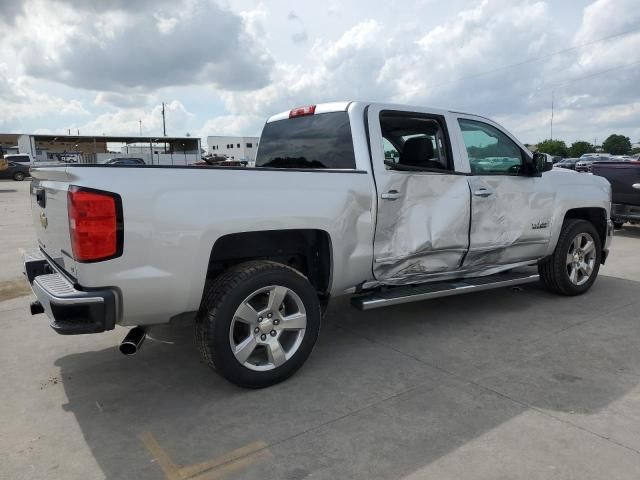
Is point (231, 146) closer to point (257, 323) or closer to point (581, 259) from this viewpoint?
point (581, 259)

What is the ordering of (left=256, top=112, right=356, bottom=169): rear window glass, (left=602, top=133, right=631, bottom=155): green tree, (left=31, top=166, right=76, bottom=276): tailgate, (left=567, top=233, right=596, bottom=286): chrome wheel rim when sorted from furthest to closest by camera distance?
(left=602, top=133, right=631, bottom=155): green tree, (left=567, top=233, right=596, bottom=286): chrome wheel rim, (left=256, top=112, right=356, bottom=169): rear window glass, (left=31, top=166, right=76, bottom=276): tailgate

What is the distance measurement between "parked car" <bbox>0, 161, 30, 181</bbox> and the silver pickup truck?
3252cm

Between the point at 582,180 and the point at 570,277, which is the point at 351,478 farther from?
the point at 582,180

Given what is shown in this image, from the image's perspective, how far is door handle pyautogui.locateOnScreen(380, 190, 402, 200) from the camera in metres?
4.04

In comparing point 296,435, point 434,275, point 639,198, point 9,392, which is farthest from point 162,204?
point 639,198

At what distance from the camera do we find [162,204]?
305 cm

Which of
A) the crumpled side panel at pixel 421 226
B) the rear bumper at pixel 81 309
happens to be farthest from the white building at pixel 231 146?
the rear bumper at pixel 81 309

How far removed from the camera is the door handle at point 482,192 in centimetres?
467

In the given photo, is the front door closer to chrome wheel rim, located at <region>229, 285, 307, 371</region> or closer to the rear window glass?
the rear window glass

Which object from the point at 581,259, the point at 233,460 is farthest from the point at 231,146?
the point at 233,460

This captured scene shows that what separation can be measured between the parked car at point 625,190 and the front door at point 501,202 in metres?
5.41

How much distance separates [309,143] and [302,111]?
37 cm

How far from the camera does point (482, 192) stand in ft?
15.4

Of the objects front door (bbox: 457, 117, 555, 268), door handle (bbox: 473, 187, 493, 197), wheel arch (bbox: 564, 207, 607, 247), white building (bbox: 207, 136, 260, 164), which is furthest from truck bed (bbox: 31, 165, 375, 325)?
white building (bbox: 207, 136, 260, 164)
